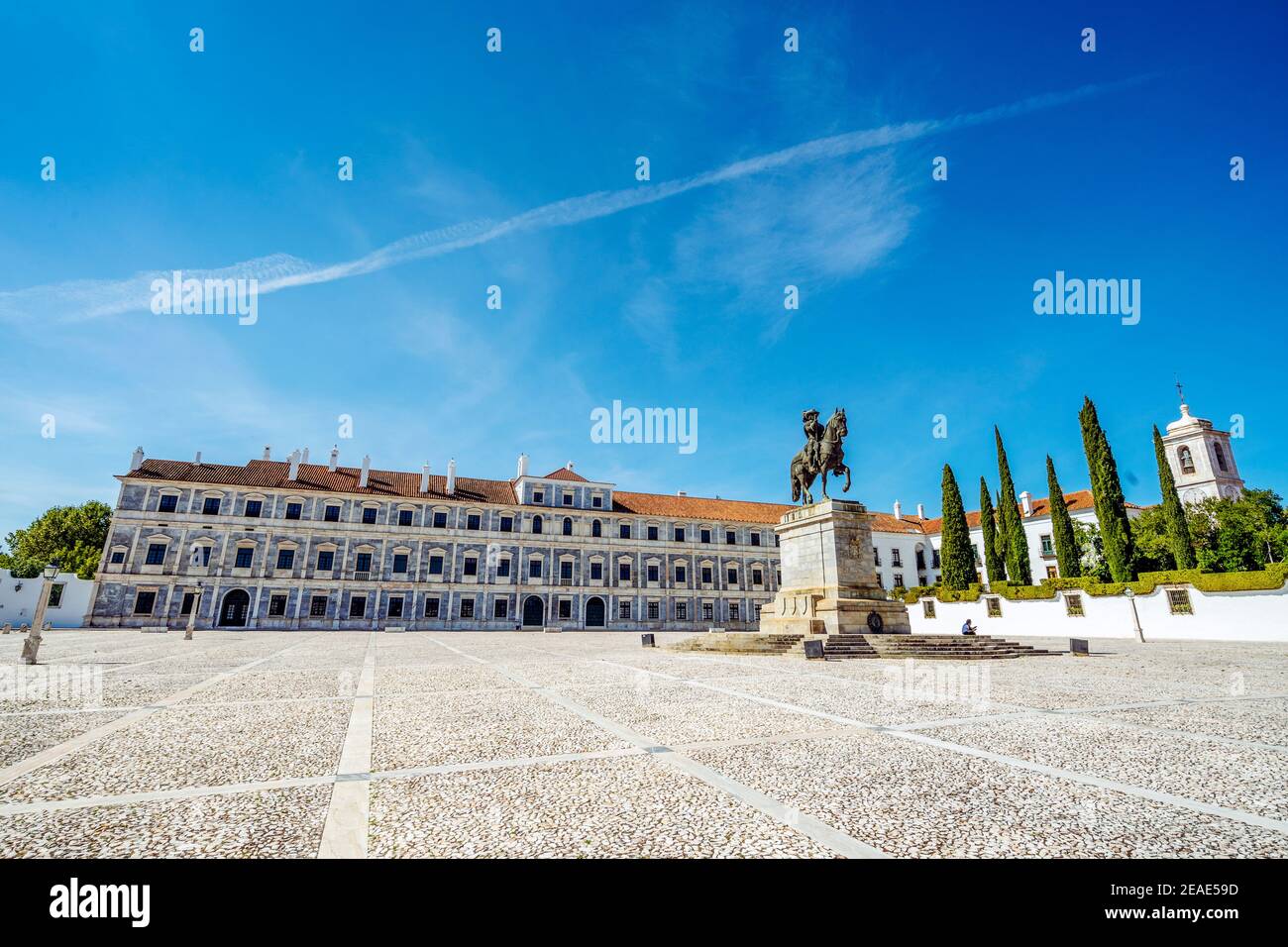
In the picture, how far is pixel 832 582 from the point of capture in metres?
16.8

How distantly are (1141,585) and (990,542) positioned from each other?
47.4 ft

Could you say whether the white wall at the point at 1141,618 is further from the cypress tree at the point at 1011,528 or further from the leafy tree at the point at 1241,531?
the leafy tree at the point at 1241,531

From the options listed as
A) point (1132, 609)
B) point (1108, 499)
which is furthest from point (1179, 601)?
point (1108, 499)

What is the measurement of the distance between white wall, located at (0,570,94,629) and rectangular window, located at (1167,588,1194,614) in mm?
58438

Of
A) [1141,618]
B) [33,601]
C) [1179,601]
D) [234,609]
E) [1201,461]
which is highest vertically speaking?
[1201,461]

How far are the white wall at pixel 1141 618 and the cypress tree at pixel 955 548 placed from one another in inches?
211

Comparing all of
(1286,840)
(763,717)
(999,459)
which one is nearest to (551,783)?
(763,717)

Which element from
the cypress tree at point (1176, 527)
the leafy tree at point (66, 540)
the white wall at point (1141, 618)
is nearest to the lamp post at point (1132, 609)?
the white wall at point (1141, 618)

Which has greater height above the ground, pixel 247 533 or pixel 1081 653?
pixel 247 533

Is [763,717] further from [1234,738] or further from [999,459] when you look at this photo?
[999,459]

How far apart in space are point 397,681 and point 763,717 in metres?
6.69

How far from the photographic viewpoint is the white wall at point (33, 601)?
34.5m

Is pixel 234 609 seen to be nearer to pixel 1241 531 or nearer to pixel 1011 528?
pixel 1011 528
